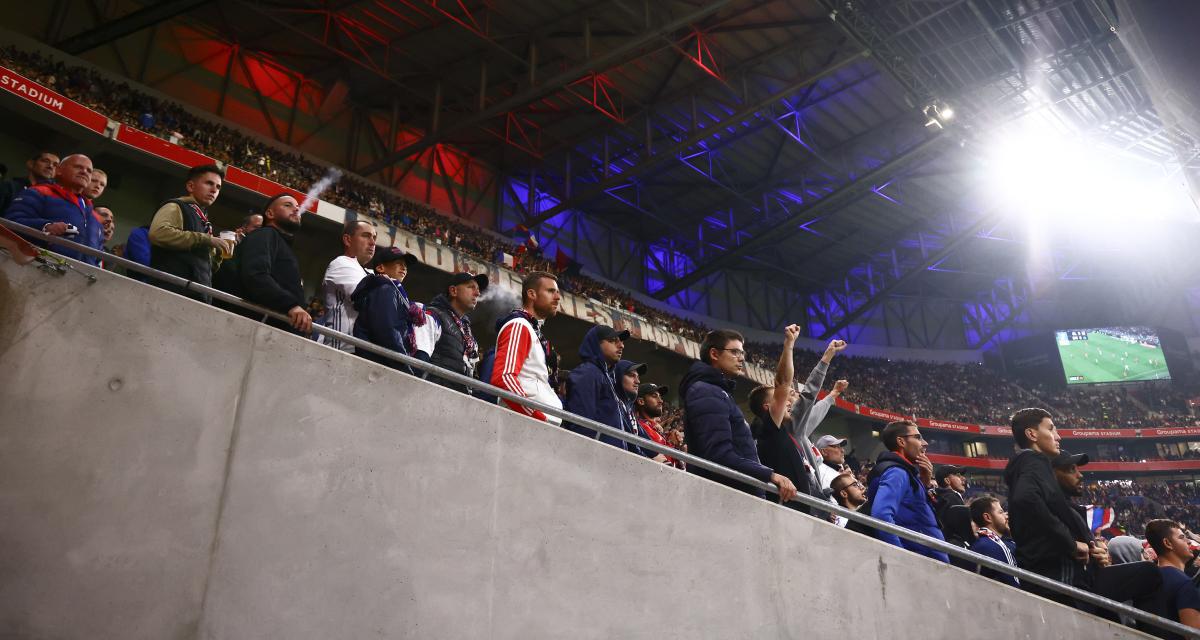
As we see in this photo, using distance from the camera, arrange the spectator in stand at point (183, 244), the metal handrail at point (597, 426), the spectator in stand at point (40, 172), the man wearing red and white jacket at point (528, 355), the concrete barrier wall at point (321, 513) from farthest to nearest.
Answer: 1. the spectator in stand at point (40, 172)
2. the man wearing red and white jacket at point (528, 355)
3. the spectator in stand at point (183, 244)
4. the metal handrail at point (597, 426)
5. the concrete barrier wall at point (321, 513)

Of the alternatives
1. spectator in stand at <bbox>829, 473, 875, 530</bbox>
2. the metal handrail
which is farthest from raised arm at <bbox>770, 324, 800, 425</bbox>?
spectator in stand at <bbox>829, 473, 875, 530</bbox>

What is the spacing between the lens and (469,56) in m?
15.8

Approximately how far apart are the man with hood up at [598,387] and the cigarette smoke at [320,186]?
1038 cm

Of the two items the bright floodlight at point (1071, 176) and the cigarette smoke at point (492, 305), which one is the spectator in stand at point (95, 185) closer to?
the cigarette smoke at point (492, 305)

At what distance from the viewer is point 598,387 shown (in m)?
3.48

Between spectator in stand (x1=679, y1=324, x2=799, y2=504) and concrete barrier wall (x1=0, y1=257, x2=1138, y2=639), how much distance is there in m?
0.16

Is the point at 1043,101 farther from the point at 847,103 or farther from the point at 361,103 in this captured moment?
the point at 361,103

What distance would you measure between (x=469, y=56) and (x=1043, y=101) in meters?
13.6

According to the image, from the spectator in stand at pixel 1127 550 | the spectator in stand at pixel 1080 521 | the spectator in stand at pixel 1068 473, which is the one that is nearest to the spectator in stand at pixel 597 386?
the spectator in stand at pixel 1080 521

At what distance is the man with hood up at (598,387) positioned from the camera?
3.39 meters

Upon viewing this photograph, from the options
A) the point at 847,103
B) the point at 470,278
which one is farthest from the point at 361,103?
the point at 470,278

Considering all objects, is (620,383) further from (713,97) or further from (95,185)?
(713,97)

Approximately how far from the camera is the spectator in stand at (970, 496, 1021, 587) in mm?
3689

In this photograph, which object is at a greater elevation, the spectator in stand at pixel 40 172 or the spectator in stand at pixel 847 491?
the spectator in stand at pixel 40 172
